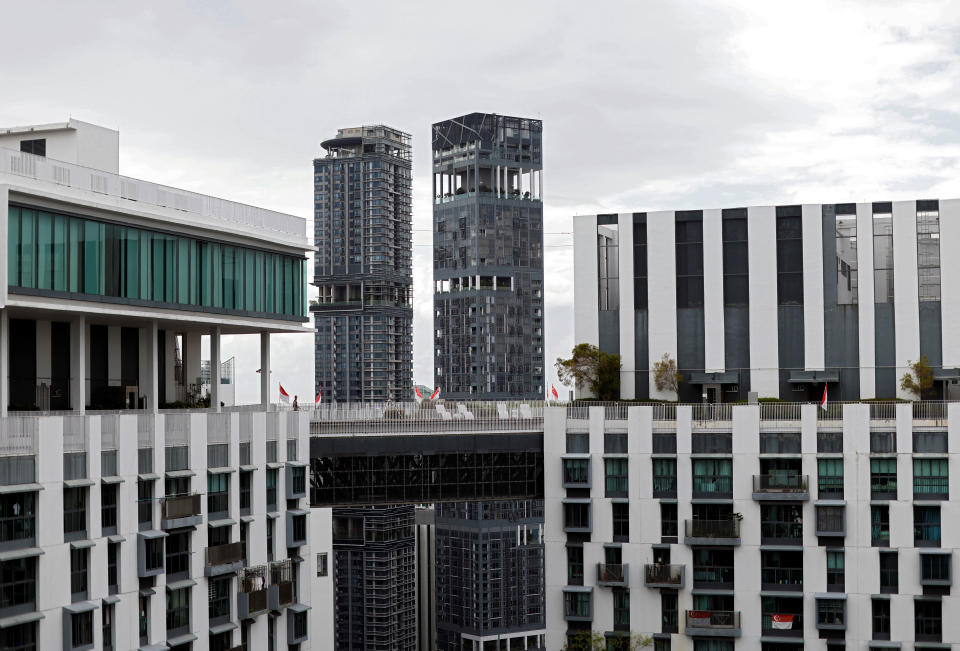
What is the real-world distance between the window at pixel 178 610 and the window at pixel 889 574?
169 ft

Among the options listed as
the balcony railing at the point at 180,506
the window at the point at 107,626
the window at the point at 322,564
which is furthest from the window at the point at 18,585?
the window at the point at 322,564

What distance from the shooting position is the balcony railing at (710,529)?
99.2m

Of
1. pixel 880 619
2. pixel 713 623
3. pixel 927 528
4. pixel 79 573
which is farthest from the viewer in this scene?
pixel 713 623

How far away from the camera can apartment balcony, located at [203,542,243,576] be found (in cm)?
8238

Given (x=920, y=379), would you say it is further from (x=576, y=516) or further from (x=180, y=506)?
(x=180, y=506)

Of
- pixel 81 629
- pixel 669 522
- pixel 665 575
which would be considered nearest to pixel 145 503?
pixel 81 629

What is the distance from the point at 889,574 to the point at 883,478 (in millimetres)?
7238

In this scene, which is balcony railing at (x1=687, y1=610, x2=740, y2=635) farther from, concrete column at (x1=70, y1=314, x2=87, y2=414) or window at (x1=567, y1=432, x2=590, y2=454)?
concrete column at (x1=70, y1=314, x2=87, y2=414)

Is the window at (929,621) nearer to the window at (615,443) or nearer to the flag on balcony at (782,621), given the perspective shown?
the flag on balcony at (782,621)

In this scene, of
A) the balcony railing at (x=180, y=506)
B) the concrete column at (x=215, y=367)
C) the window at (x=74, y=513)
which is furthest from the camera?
the concrete column at (x=215, y=367)

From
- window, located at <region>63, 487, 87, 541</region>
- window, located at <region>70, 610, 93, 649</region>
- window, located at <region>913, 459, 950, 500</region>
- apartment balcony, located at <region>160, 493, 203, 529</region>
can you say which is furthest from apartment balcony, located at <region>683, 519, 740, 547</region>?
window, located at <region>63, 487, 87, 541</region>

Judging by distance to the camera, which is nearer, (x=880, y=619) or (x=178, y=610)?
(x=178, y=610)

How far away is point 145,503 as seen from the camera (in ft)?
255

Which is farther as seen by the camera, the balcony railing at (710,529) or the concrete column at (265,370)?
the balcony railing at (710,529)
